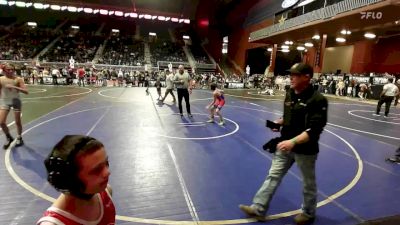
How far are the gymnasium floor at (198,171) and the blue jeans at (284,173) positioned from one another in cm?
29

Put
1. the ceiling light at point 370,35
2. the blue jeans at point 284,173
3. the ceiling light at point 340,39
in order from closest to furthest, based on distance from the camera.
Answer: the blue jeans at point 284,173 < the ceiling light at point 370,35 < the ceiling light at point 340,39

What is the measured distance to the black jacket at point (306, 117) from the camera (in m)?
3.16

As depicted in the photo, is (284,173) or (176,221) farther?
(176,221)

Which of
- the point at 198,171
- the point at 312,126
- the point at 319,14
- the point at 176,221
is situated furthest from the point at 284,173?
the point at 319,14

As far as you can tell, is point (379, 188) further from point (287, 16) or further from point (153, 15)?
point (153, 15)

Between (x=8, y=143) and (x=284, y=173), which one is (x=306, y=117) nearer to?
(x=284, y=173)

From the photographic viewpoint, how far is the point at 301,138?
10.2ft

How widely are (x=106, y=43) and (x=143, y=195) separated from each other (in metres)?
40.2

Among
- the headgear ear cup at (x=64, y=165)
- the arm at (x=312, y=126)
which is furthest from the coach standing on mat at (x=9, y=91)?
the headgear ear cup at (x=64, y=165)

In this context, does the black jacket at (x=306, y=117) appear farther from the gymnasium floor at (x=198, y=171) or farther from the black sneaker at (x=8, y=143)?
the black sneaker at (x=8, y=143)

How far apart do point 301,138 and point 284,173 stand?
64 centimetres

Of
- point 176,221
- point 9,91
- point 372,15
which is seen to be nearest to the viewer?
point 176,221

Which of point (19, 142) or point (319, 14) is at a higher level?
point (319, 14)

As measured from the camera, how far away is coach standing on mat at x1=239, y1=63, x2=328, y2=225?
10.4ft
